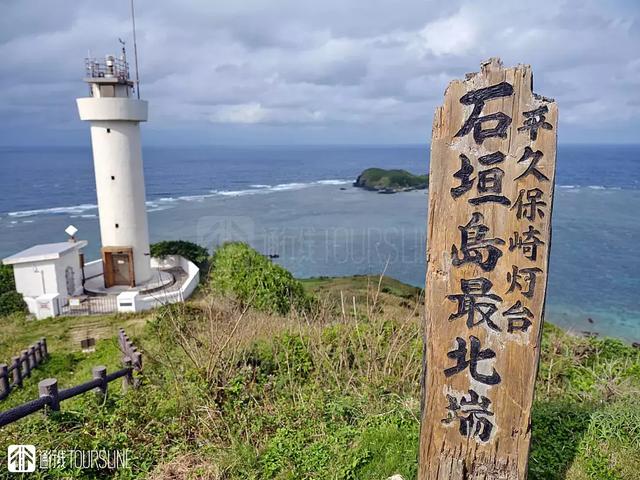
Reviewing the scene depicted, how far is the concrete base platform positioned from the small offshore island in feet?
126

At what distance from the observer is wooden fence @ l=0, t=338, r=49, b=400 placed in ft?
19.5

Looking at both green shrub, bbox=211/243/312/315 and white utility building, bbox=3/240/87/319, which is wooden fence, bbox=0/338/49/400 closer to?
green shrub, bbox=211/243/312/315

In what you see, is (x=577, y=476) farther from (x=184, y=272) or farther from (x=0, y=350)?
(x=184, y=272)

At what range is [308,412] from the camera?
3.78 metres

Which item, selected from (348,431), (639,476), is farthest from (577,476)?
(348,431)

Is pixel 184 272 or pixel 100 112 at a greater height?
pixel 100 112

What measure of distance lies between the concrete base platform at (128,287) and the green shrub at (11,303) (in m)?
1.56

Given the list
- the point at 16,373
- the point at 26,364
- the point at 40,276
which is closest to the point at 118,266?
the point at 40,276

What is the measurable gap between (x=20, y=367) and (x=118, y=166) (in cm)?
640

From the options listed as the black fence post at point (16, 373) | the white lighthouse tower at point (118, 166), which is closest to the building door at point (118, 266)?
the white lighthouse tower at point (118, 166)

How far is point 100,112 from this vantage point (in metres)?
11.3

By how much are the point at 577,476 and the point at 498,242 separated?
171cm

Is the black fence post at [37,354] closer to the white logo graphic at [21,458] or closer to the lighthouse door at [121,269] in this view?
the white logo graphic at [21,458]

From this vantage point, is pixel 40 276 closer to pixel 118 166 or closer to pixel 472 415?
pixel 118 166
